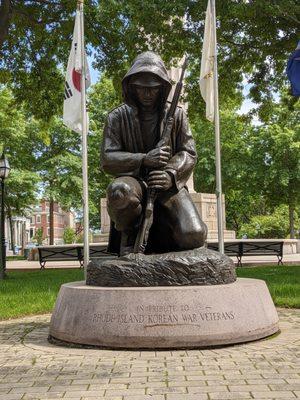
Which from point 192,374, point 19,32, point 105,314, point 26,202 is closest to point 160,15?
point 19,32

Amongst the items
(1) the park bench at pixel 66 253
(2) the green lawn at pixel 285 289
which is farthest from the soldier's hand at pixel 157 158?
(1) the park bench at pixel 66 253

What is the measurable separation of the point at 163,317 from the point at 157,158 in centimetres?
175

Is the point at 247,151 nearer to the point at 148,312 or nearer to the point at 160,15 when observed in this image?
the point at 160,15

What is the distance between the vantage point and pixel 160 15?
15.3 meters

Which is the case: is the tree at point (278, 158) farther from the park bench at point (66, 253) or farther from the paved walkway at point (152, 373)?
the paved walkway at point (152, 373)

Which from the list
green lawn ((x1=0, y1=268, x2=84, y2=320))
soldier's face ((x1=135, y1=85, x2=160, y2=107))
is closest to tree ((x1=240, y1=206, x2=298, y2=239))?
green lawn ((x1=0, y1=268, x2=84, y2=320))

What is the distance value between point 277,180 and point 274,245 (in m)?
16.2

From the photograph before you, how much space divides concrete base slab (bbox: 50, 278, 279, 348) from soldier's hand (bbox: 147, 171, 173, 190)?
1.17 metres

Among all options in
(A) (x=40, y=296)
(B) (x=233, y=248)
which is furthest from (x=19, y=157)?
(A) (x=40, y=296)

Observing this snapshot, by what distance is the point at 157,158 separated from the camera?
240 inches

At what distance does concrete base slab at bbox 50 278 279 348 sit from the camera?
5.25 meters

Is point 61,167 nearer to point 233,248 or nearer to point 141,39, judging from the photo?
point 233,248

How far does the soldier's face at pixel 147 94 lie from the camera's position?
6.34 meters

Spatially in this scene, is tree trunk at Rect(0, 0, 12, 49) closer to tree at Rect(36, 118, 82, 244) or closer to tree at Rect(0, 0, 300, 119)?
tree at Rect(0, 0, 300, 119)
